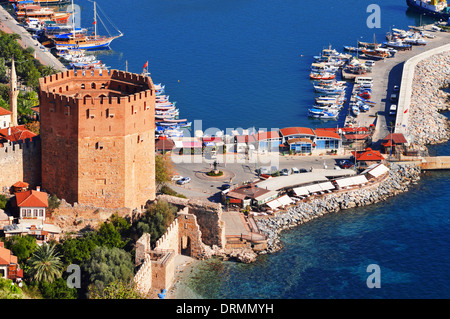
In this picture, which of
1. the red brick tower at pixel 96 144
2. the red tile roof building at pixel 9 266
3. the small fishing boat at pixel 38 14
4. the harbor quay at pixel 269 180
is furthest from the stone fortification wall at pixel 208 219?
the small fishing boat at pixel 38 14

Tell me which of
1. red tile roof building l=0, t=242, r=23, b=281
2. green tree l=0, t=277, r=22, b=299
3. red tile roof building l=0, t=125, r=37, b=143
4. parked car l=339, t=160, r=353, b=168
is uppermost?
red tile roof building l=0, t=125, r=37, b=143

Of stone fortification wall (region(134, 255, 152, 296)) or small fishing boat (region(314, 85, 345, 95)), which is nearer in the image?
stone fortification wall (region(134, 255, 152, 296))

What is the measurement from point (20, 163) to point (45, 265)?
A: 11.0m

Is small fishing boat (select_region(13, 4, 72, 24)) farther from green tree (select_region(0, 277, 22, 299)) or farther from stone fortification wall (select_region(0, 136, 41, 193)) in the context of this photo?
green tree (select_region(0, 277, 22, 299))

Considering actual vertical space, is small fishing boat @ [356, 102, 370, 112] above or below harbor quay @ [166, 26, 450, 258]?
above

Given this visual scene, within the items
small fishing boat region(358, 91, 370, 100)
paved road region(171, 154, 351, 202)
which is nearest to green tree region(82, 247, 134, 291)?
paved road region(171, 154, 351, 202)

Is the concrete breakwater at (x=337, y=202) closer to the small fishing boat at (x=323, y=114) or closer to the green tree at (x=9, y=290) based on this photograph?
the small fishing boat at (x=323, y=114)

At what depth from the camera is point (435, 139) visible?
4107 inches

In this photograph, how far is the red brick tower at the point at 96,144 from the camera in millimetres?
66000

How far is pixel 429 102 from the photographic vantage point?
118 m

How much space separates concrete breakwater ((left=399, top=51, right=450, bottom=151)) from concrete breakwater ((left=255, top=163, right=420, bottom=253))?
853 centimetres

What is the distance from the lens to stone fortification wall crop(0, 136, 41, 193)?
6844 centimetres
